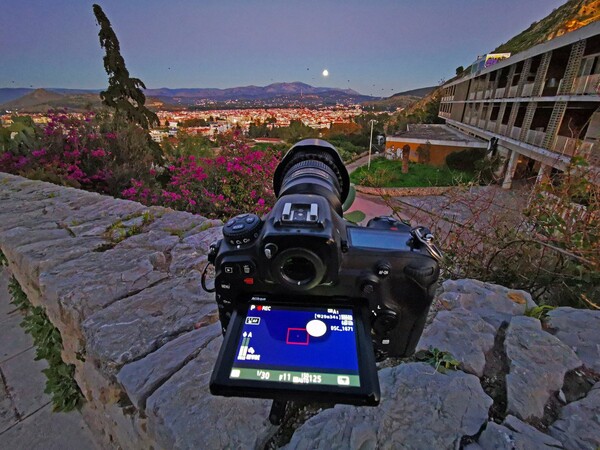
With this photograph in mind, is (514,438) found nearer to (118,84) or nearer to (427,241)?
(427,241)

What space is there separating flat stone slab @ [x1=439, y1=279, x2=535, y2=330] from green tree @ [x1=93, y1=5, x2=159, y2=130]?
823 centimetres

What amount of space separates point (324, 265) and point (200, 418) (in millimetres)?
591

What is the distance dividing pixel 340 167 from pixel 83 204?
2.44m

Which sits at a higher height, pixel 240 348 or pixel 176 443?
pixel 240 348

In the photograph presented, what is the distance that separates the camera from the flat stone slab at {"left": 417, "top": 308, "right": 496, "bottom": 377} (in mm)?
1089

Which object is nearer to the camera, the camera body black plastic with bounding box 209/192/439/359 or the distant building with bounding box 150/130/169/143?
the camera body black plastic with bounding box 209/192/439/359

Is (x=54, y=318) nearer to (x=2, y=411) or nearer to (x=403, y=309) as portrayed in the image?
(x=2, y=411)

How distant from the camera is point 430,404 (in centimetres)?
91

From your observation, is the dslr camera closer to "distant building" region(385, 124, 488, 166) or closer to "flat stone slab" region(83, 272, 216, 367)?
"flat stone slab" region(83, 272, 216, 367)

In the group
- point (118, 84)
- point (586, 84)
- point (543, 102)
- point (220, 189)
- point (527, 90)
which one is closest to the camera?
point (220, 189)

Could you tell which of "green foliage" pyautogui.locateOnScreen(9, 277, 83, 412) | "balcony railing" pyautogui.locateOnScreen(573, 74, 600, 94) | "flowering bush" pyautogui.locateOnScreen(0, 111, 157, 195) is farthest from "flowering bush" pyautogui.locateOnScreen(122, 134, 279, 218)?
"balcony railing" pyautogui.locateOnScreen(573, 74, 600, 94)

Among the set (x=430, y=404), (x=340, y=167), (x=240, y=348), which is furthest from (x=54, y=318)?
(x=430, y=404)

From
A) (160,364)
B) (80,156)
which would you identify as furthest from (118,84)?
(160,364)

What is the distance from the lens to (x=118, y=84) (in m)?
8.52
